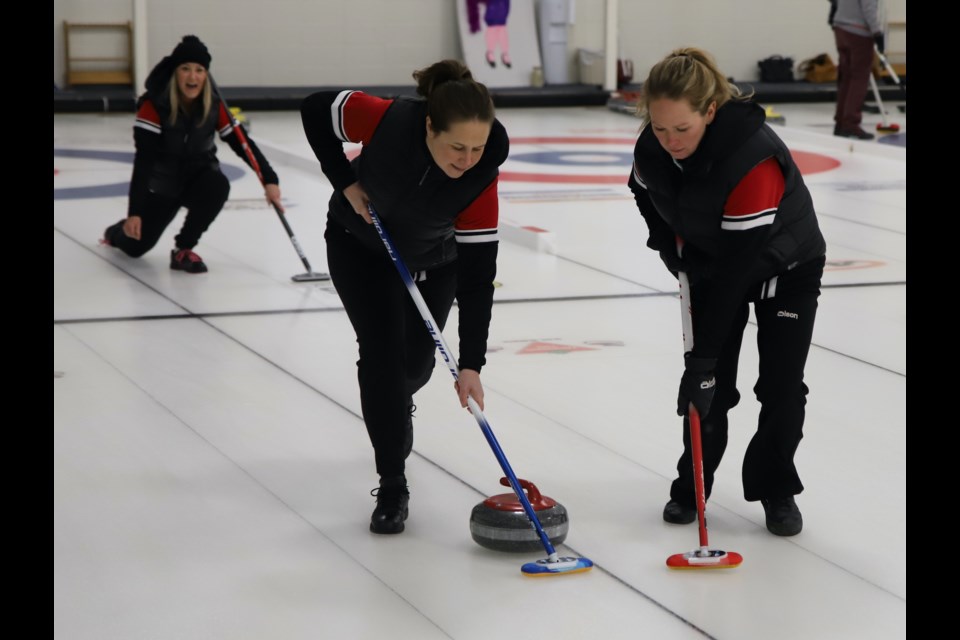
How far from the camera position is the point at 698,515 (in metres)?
3.25

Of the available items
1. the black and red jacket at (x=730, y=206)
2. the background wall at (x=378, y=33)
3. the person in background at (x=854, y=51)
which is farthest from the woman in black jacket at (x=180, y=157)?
the background wall at (x=378, y=33)

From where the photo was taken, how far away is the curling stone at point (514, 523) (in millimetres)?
3225

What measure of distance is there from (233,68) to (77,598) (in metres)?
12.7

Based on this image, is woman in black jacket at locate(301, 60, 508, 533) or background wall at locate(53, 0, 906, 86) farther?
background wall at locate(53, 0, 906, 86)

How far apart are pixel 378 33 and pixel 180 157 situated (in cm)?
928

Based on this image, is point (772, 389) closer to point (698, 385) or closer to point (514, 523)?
point (698, 385)

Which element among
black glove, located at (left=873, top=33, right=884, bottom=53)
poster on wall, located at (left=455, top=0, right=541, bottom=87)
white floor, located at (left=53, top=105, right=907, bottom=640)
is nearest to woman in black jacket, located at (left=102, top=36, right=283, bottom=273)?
white floor, located at (left=53, top=105, right=907, bottom=640)

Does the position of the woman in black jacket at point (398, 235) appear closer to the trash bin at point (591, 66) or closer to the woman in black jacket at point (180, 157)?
the woman in black jacket at point (180, 157)

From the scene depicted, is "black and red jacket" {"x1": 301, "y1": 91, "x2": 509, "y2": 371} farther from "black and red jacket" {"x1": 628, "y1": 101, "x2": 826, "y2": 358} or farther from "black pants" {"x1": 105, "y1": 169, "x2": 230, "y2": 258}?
"black pants" {"x1": 105, "y1": 169, "x2": 230, "y2": 258}

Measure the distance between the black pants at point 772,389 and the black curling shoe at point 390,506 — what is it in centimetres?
66

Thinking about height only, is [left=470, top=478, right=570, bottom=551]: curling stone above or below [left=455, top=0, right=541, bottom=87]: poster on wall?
below

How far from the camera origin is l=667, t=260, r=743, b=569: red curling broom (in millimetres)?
3137

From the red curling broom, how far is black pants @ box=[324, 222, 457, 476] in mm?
590

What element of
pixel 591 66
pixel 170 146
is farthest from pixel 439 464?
pixel 591 66
